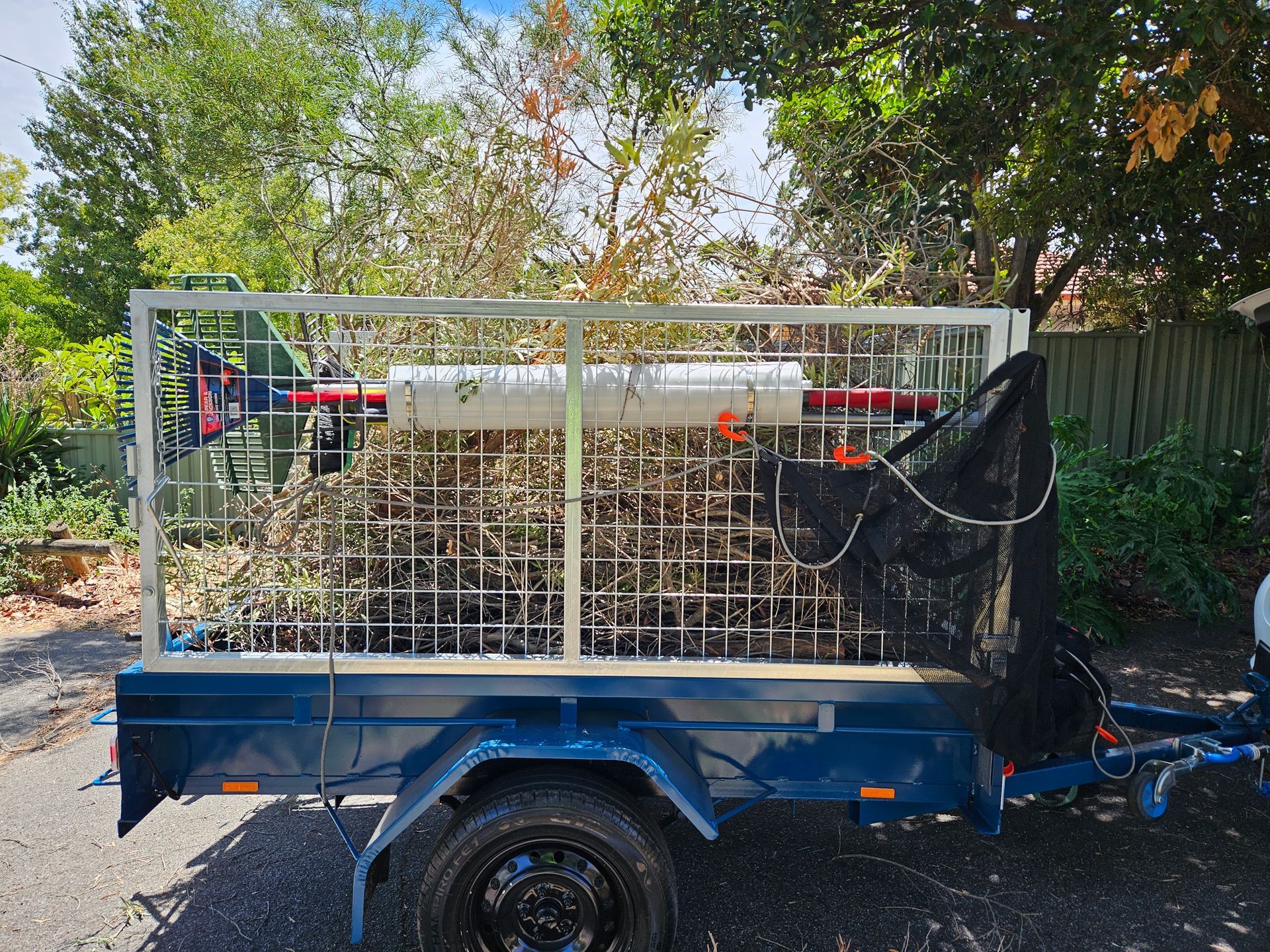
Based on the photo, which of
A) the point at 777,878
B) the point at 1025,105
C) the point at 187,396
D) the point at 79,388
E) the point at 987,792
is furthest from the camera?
the point at 79,388

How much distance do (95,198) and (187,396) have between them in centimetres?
2458

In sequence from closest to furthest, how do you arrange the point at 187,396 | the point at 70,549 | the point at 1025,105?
1. the point at 187,396
2. the point at 1025,105
3. the point at 70,549

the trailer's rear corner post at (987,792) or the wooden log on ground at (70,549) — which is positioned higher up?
the trailer's rear corner post at (987,792)

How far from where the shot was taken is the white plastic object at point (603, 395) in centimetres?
262

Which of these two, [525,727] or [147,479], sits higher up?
[147,479]

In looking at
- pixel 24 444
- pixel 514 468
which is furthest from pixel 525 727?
pixel 24 444

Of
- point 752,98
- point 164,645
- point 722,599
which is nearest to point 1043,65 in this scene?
point 752,98

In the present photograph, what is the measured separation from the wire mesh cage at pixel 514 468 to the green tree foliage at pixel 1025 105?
108cm

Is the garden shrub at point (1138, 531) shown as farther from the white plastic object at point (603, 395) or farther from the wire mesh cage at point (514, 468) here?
the white plastic object at point (603, 395)

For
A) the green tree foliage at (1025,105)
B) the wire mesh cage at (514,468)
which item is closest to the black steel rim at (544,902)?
the wire mesh cage at (514,468)

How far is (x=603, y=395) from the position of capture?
8.69ft

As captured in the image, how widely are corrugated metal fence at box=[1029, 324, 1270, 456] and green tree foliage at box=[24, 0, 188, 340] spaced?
1910cm

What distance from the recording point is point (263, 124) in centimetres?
841

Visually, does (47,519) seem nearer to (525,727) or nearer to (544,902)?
(525,727)
